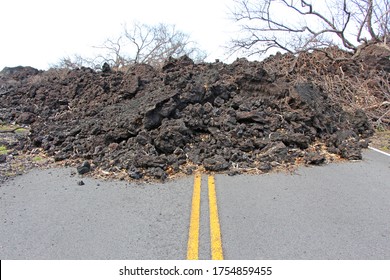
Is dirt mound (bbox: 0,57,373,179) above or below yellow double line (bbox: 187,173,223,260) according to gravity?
above

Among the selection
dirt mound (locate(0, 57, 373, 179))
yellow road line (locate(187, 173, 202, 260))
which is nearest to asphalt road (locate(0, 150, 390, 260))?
yellow road line (locate(187, 173, 202, 260))

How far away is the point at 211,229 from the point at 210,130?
410 centimetres

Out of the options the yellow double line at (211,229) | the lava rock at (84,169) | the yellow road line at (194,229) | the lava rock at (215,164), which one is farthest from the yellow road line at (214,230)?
the lava rock at (84,169)

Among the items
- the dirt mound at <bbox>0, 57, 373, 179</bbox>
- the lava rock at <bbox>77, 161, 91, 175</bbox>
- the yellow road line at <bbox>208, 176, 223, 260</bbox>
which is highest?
the dirt mound at <bbox>0, 57, 373, 179</bbox>

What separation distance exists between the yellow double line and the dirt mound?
1123 mm

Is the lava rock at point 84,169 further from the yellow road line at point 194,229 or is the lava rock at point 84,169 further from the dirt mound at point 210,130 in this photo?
the yellow road line at point 194,229

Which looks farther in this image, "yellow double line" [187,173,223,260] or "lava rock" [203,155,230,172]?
"lava rock" [203,155,230,172]

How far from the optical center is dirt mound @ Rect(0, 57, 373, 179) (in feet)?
21.1

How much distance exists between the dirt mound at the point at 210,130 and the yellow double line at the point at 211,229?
112 cm

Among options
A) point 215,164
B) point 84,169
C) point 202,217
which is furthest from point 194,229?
point 84,169

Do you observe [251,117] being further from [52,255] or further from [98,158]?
[52,255]

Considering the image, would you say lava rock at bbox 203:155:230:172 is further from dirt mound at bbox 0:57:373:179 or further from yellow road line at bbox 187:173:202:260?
yellow road line at bbox 187:173:202:260

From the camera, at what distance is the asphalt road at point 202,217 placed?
3.30 meters

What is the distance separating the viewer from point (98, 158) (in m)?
6.70
